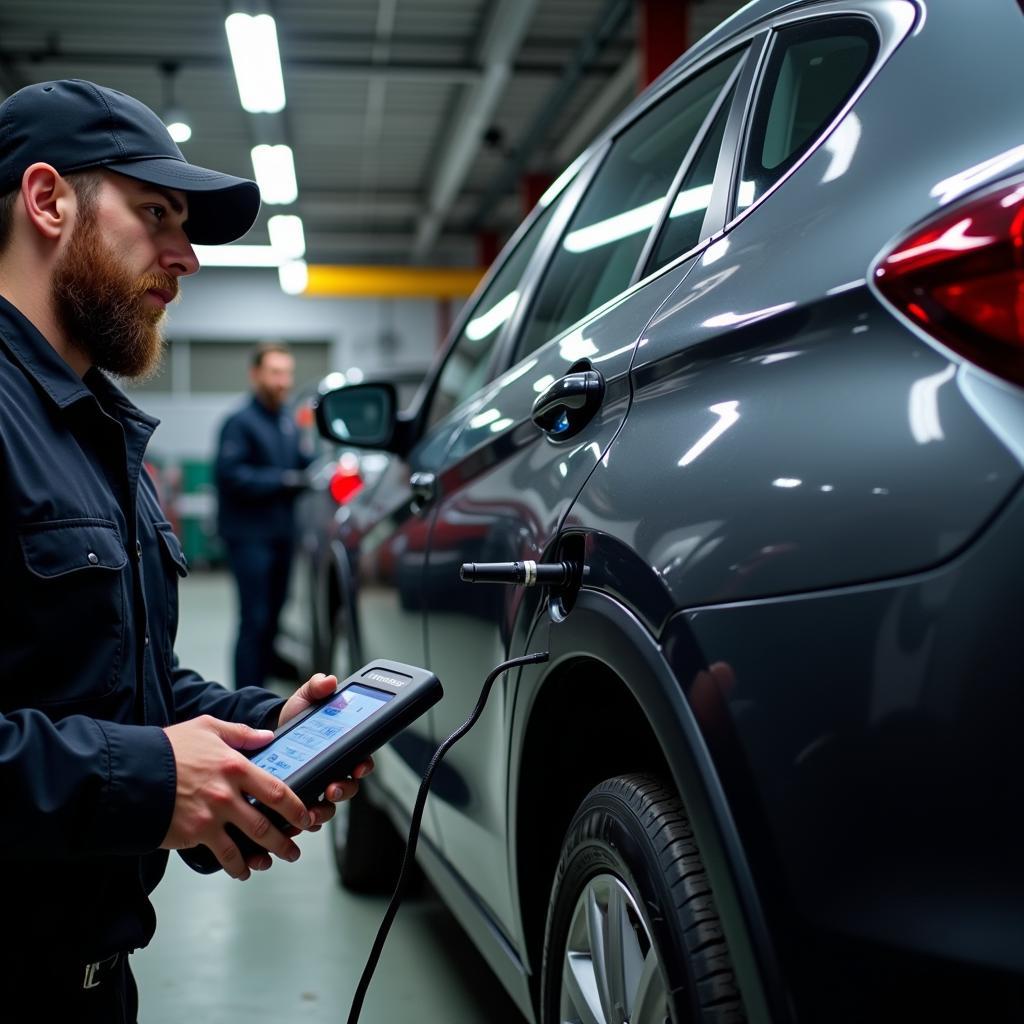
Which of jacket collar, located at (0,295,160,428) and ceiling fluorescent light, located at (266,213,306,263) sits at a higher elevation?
ceiling fluorescent light, located at (266,213,306,263)

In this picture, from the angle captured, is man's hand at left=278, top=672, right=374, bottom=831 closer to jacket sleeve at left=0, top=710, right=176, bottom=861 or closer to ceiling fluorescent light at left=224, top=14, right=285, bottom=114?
jacket sleeve at left=0, top=710, right=176, bottom=861

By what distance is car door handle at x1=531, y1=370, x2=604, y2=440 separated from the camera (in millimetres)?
1336

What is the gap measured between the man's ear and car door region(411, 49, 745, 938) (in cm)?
58

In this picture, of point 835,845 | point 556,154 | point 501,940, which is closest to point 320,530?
point 501,940

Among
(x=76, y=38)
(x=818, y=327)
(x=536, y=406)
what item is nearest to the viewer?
(x=818, y=327)

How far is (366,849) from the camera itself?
304cm

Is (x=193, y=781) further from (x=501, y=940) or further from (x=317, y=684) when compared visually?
(x=501, y=940)

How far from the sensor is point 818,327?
0.95 m

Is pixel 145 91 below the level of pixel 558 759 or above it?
above

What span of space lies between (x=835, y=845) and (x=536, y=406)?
74cm

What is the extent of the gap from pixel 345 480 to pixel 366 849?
2.15 m

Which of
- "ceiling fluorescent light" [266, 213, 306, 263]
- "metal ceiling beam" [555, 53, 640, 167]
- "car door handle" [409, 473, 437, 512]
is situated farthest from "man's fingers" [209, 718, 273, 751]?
"ceiling fluorescent light" [266, 213, 306, 263]

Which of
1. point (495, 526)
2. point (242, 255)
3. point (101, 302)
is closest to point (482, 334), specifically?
point (495, 526)

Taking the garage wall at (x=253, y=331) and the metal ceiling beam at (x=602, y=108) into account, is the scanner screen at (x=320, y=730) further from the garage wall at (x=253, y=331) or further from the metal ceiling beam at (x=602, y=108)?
the garage wall at (x=253, y=331)
